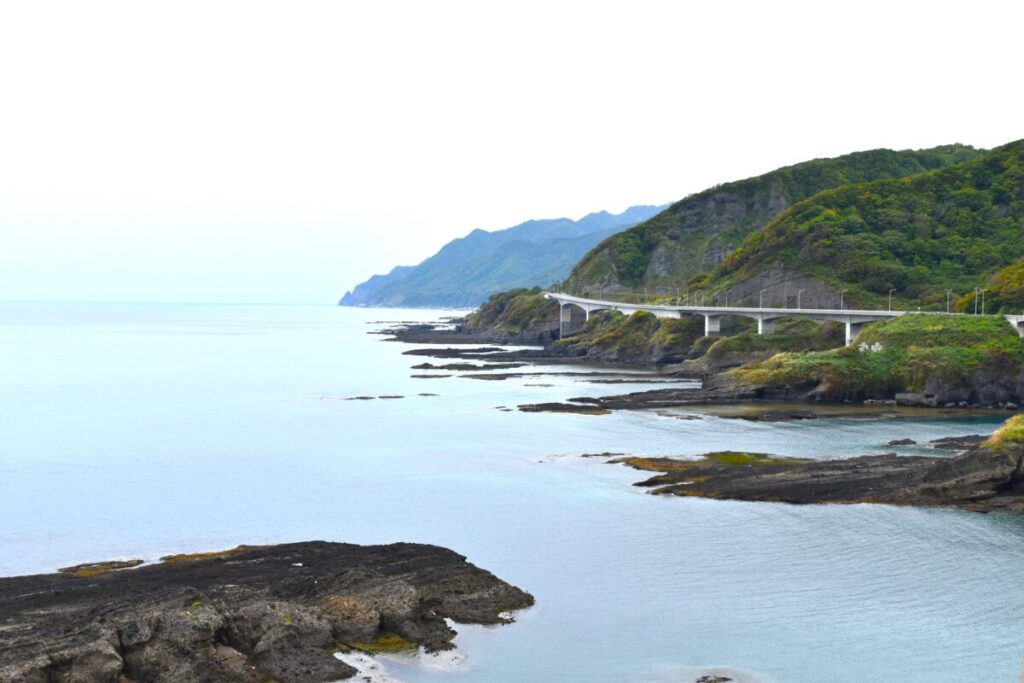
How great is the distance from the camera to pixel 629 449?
2400 inches

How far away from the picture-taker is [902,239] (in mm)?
A: 143750

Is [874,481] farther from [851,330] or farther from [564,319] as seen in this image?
[564,319]

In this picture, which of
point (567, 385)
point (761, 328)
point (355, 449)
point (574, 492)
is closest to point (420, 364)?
point (567, 385)

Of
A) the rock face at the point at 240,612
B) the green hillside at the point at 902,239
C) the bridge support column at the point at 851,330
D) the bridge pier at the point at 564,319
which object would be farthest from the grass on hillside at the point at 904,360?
the bridge pier at the point at 564,319

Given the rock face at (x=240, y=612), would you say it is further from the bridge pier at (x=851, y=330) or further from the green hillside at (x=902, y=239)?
the green hillside at (x=902, y=239)

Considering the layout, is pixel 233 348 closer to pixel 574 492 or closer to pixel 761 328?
pixel 761 328

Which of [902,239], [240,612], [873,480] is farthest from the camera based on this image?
[902,239]

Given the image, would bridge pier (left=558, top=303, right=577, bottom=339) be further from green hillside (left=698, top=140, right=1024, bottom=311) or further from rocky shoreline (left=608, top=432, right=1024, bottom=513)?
rocky shoreline (left=608, top=432, right=1024, bottom=513)

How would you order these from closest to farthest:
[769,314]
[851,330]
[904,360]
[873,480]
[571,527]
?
[571,527] → [873,480] → [904,360] → [851,330] → [769,314]

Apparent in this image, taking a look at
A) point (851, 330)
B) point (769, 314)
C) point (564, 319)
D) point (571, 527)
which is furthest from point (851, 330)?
point (564, 319)

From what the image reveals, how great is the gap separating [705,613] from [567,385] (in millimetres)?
72514

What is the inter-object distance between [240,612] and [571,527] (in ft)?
59.9

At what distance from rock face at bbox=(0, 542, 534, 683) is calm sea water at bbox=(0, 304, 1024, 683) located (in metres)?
1.87

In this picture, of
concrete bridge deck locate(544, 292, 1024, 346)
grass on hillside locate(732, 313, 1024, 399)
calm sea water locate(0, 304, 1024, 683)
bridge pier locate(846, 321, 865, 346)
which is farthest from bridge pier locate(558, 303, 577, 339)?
calm sea water locate(0, 304, 1024, 683)
